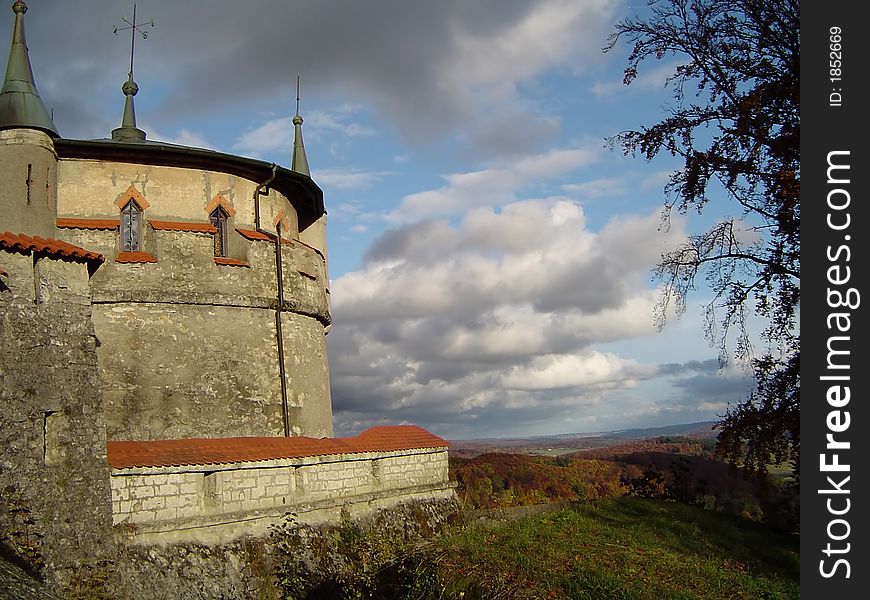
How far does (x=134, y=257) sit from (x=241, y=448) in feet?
16.5

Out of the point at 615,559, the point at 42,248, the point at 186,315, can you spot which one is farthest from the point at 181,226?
the point at 615,559

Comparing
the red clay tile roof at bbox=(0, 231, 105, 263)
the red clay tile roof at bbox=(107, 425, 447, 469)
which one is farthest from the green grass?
the red clay tile roof at bbox=(0, 231, 105, 263)

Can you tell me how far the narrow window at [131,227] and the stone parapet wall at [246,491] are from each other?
19.6 ft

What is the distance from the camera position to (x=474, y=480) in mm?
31234

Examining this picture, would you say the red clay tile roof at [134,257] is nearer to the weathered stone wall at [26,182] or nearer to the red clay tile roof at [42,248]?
the weathered stone wall at [26,182]

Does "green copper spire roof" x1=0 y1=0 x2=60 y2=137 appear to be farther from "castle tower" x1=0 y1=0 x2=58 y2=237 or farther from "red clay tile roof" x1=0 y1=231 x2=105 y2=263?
"red clay tile roof" x1=0 y1=231 x2=105 y2=263

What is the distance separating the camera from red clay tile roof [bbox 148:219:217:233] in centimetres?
1545

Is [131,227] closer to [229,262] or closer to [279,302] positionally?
[229,262]

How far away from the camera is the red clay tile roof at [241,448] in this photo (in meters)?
10.9

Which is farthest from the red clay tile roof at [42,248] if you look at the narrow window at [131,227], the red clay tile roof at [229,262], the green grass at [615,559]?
the green grass at [615,559]

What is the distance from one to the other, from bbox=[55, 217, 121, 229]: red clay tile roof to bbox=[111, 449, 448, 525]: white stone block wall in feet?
20.7

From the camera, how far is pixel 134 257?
15039mm

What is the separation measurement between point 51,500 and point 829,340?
9.08 metres

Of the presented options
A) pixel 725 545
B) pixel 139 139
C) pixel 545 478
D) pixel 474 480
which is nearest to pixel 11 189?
pixel 139 139
